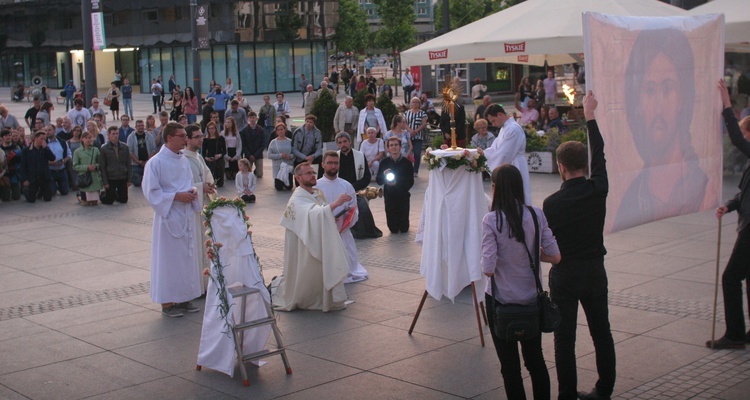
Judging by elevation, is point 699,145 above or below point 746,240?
above

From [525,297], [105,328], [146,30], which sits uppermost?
[146,30]

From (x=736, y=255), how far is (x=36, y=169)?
48.5 ft

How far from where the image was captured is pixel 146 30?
55.4 metres

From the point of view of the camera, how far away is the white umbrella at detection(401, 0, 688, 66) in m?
14.6

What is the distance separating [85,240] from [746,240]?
10.2 metres

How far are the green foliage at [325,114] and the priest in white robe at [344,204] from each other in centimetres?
1471

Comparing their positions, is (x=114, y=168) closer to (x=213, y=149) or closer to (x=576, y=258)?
(x=213, y=149)

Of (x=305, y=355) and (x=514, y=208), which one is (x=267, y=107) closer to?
(x=305, y=355)

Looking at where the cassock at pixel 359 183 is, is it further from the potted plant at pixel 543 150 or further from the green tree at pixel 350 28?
the green tree at pixel 350 28

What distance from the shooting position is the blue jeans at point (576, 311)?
20.6ft

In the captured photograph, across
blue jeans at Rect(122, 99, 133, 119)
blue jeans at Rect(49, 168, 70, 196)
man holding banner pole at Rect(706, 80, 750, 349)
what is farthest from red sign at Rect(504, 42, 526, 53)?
blue jeans at Rect(122, 99, 133, 119)

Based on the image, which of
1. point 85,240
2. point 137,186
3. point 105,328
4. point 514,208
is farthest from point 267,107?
point 514,208

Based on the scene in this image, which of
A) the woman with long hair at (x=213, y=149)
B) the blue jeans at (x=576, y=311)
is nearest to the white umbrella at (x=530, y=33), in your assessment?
the woman with long hair at (x=213, y=149)

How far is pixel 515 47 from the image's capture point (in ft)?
49.0
